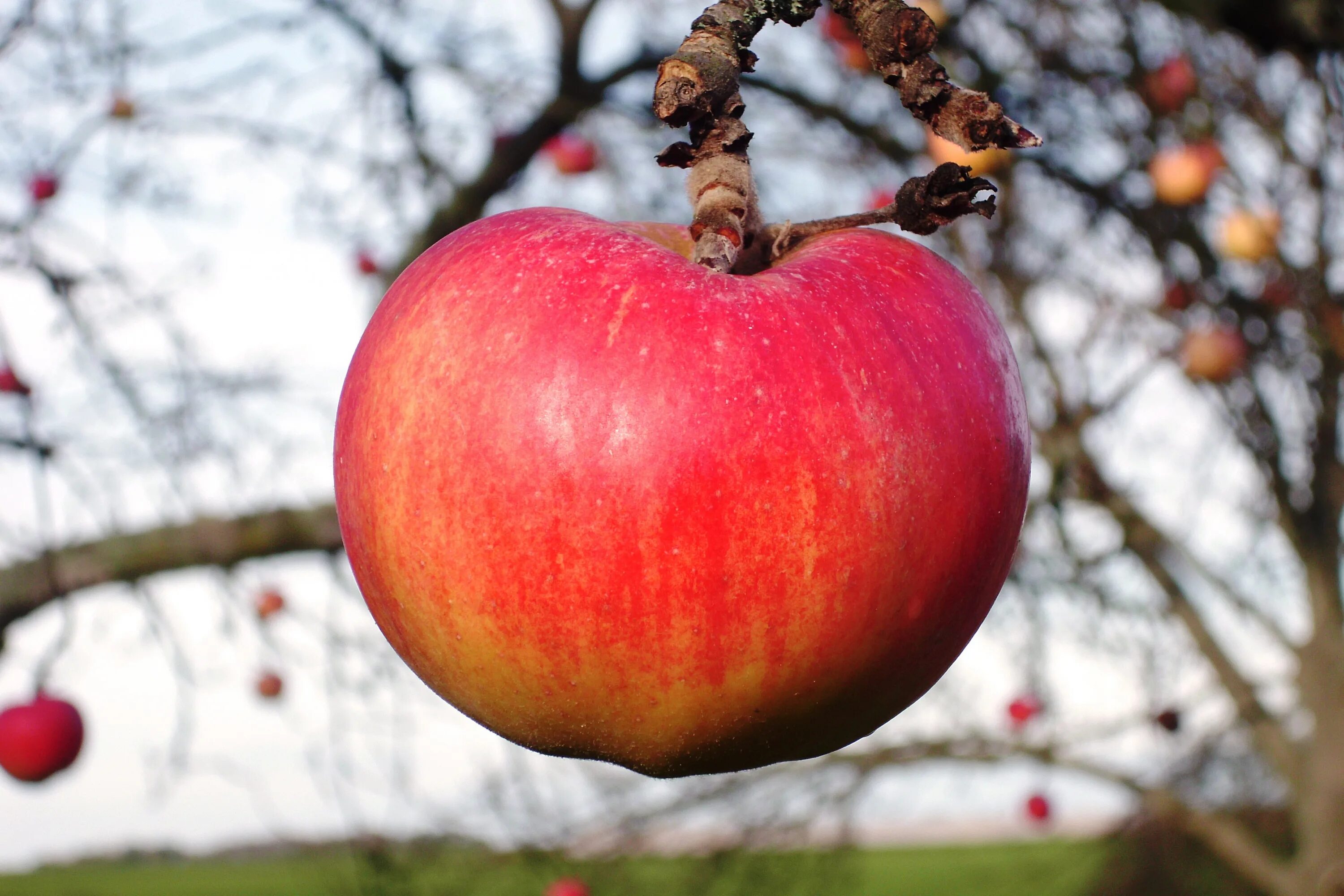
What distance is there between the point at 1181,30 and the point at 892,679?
4.19 m

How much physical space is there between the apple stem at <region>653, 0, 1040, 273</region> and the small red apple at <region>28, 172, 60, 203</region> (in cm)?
320

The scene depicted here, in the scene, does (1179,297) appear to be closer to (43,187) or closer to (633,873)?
(633,873)

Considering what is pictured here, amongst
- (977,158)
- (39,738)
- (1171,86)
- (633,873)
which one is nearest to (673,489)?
(39,738)

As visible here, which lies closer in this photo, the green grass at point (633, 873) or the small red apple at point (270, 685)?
the small red apple at point (270, 685)

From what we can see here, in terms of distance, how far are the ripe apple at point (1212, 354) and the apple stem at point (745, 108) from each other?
10.8ft

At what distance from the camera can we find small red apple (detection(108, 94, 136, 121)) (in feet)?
12.0

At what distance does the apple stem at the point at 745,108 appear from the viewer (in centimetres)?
74

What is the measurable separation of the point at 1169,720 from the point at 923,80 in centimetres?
350

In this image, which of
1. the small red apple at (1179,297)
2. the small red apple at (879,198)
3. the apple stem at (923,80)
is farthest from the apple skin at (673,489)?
the small red apple at (1179,297)

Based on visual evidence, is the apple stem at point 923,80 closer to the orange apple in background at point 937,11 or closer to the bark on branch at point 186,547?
the orange apple in background at point 937,11

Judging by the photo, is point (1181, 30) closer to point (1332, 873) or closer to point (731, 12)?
point (1332, 873)

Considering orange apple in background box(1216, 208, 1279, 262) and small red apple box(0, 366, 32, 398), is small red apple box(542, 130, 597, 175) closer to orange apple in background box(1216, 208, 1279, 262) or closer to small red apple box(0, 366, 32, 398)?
small red apple box(0, 366, 32, 398)

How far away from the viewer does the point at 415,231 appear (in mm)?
4008

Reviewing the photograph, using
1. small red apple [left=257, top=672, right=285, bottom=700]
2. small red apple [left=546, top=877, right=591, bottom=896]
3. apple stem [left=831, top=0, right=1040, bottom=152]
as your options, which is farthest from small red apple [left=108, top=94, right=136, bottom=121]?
apple stem [left=831, top=0, right=1040, bottom=152]
